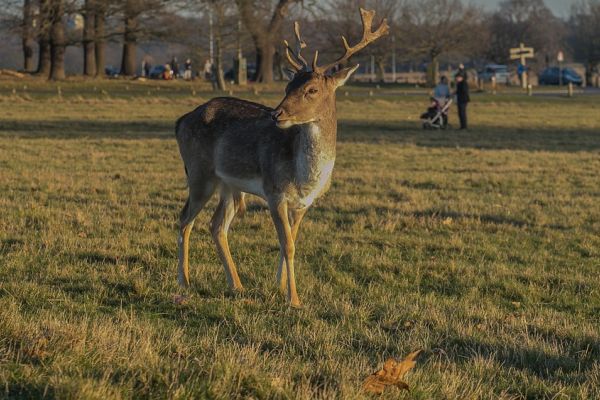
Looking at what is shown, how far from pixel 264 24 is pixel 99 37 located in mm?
13515

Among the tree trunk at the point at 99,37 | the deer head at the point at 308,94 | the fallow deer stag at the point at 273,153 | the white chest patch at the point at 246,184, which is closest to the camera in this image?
the deer head at the point at 308,94

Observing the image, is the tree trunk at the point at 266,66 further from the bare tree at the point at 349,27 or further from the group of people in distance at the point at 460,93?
the group of people in distance at the point at 460,93

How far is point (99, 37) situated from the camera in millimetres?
58562

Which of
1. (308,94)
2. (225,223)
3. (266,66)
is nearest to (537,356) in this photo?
(308,94)

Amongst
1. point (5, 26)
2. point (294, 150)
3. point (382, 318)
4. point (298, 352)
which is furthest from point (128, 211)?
point (5, 26)

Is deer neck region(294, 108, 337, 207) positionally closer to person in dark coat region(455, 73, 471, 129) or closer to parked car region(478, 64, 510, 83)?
person in dark coat region(455, 73, 471, 129)

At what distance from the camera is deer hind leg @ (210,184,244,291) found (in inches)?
328

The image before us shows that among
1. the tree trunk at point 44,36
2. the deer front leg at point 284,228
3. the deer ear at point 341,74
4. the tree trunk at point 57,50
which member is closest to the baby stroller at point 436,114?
the deer ear at point 341,74

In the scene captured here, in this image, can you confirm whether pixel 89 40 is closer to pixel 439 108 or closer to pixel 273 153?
pixel 439 108

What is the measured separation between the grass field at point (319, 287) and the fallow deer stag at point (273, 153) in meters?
0.51

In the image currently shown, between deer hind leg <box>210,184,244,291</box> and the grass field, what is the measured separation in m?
0.18

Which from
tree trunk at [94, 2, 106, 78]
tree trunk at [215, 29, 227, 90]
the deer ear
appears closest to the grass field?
the deer ear

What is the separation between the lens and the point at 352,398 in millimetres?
4523

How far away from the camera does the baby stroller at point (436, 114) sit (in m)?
30.5
